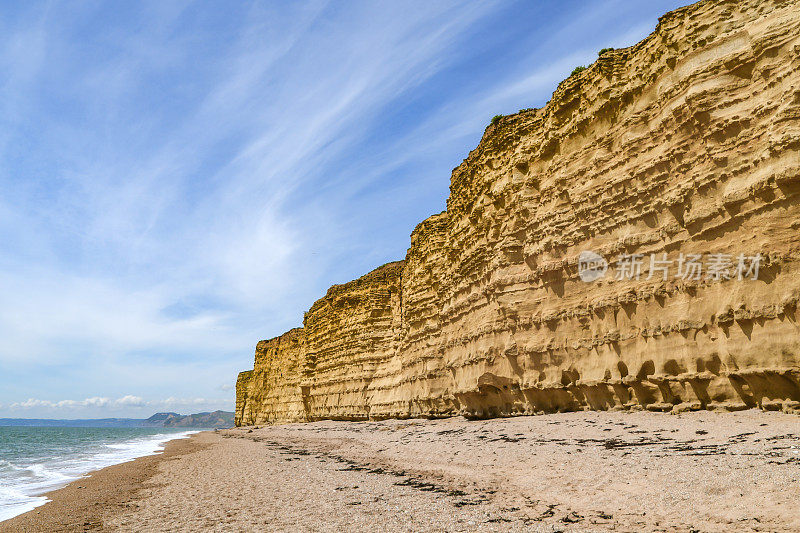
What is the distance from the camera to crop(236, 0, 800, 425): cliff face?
9695 mm

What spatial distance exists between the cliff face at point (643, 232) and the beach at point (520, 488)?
1274 millimetres

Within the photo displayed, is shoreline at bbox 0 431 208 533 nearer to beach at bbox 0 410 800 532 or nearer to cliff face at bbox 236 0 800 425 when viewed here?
beach at bbox 0 410 800 532

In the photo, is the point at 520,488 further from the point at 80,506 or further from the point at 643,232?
the point at 80,506

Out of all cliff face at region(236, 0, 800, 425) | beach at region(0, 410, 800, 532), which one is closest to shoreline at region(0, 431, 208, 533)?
beach at region(0, 410, 800, 532)

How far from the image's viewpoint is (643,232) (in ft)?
40.9

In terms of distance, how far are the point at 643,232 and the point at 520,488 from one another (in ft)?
27.0

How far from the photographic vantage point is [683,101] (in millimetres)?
11852

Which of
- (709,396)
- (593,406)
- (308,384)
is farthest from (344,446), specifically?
(308,384)

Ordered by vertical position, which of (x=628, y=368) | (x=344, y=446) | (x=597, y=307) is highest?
(x=597, y=307)

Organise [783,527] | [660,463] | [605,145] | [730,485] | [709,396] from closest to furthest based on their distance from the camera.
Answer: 1. [783,527]
2. [730,485]
3. [660,463]
4. [709,396]
5. [605,145]

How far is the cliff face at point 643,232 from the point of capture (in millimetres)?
9695

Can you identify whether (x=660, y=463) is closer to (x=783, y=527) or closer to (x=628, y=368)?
(x=783, y=527)

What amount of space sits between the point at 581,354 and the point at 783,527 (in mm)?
9506

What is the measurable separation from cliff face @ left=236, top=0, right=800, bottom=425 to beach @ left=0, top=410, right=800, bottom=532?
1.27 meters
